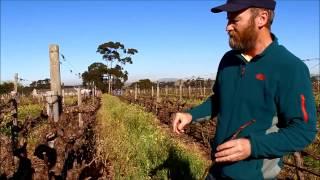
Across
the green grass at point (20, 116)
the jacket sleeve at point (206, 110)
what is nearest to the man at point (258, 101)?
the jacket sleeve at point (206, 110)

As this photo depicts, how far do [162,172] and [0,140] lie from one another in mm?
2542

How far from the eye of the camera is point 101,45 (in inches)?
2936

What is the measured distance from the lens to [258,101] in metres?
2.37

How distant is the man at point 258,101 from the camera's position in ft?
7.13

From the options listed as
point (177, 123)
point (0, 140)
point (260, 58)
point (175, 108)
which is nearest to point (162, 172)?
point (0, 140)

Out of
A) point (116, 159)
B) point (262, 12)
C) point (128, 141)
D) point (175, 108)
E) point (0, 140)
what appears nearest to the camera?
point (262, 12)

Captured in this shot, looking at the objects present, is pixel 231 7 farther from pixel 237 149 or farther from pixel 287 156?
pixel 287 156

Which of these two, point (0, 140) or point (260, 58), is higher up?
point (260, 58)

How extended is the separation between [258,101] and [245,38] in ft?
1.15

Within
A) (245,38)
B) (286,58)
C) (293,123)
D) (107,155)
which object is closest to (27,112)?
(107,155)

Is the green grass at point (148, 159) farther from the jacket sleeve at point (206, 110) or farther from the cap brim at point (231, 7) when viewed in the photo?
the cap brim at point (231, 7)

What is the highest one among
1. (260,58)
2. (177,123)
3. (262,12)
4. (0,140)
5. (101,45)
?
(101,45)

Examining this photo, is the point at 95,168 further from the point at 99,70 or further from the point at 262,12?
the point at 99,70

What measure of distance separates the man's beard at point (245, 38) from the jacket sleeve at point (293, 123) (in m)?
0.29
